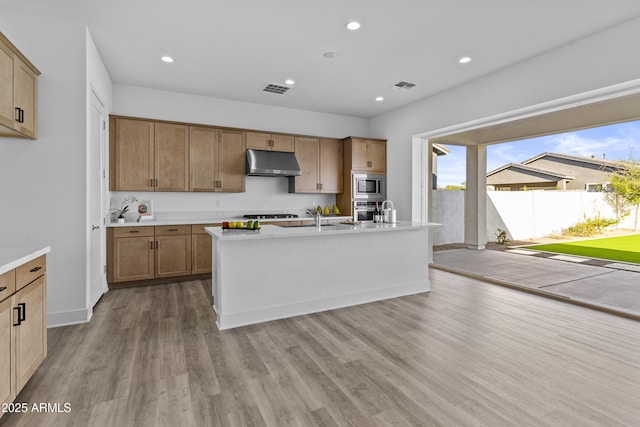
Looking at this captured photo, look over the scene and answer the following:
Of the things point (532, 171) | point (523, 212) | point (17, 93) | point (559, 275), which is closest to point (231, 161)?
point (17, 93)

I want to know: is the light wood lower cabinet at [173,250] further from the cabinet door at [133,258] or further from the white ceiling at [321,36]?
the white ceiling at [321,36]

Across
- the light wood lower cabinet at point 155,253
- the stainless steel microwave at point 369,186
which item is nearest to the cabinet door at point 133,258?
the light wood lower cabinet at point 155,253

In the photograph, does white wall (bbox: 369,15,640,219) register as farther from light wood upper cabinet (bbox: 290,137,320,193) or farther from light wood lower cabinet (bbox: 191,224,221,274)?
light wood lower cabinet (bbox: 191,224,221,274)

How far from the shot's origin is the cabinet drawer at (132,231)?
4.25 m

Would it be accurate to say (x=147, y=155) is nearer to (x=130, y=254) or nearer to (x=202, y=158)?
(x=202, y=158)

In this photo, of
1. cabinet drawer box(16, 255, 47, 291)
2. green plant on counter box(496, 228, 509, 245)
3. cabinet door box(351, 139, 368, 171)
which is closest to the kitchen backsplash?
cabinet door box(351, 139, 368, 171)

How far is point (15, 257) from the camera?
69.9 inches

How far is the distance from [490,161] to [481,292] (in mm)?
4959

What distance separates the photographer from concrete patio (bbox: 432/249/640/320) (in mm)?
3719

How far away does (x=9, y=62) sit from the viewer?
2406mm

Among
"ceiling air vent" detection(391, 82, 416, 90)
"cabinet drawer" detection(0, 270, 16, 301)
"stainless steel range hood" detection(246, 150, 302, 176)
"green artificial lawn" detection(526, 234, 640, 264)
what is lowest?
"green artificial lawn" detection(526, 234, 640, 264)

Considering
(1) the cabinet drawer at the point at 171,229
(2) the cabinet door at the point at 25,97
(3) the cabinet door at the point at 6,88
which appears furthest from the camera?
(1) the cabinet drawer at the point at 171,229

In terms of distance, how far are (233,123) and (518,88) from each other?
424 centimetres

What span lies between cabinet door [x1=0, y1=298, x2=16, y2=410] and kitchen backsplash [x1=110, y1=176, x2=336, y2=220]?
11.3 feet
